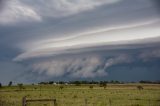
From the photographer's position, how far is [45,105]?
153 feet

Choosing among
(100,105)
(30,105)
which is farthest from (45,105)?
(100,105)

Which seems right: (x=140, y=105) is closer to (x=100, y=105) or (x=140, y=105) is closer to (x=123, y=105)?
(x=123, y=105)

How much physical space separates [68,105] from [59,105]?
1466 millimetres

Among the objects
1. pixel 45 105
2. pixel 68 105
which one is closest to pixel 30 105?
pixel 45 105

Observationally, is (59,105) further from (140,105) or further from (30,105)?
(140,105)

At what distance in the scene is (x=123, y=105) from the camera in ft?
147

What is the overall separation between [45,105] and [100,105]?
25.0ft

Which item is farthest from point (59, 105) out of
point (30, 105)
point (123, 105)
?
point (123, 105)

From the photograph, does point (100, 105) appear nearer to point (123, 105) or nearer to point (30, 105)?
point (123, 105)

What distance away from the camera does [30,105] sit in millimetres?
45844

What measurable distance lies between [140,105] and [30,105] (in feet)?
49.0

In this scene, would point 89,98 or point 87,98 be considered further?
point 89,98

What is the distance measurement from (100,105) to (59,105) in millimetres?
5811

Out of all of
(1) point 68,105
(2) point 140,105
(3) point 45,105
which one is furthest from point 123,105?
(3) point 45,105
